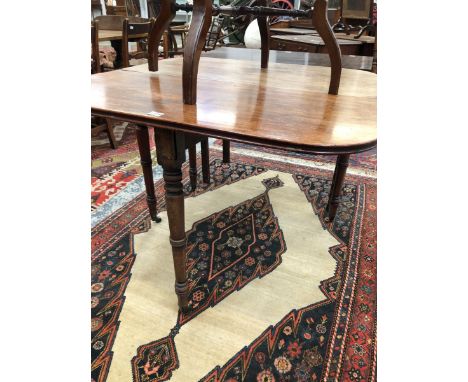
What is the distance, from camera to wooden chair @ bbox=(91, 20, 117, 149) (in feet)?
6.73

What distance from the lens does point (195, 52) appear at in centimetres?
80

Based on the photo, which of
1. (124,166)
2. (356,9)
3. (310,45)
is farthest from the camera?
(356,9)

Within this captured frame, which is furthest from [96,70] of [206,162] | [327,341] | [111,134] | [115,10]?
[115,10]

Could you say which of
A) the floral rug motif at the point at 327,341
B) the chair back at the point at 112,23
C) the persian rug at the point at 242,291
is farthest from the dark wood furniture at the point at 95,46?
the floral rug motif at the point at 327,341

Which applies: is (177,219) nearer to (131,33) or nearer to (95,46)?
(95,46)

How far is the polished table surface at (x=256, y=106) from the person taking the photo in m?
0.64

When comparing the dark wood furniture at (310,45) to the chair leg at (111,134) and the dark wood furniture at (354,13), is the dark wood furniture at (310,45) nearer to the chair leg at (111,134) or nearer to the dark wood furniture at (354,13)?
the dark wood furniture at (354,13)

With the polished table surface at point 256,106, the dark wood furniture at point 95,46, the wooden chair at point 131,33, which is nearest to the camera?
the polished table surface at point 256,106

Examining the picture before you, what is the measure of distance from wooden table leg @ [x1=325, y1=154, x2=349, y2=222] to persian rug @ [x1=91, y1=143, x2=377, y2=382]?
0.07m

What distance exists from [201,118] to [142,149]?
2.59 ft

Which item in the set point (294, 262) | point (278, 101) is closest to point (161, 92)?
point (278, 101)

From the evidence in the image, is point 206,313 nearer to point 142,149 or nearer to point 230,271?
point 230,271

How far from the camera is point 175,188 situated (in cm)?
94

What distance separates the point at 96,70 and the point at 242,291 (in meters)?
1.89
